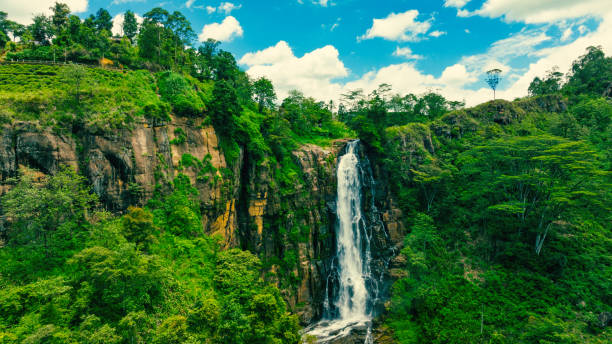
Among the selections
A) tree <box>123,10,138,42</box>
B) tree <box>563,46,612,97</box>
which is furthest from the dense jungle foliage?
tree <box>563,46,612,97</box>

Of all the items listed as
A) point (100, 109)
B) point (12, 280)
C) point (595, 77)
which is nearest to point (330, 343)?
point (12, 280)

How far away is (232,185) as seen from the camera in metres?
26.4

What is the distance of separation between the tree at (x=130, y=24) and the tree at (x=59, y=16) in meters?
8.72

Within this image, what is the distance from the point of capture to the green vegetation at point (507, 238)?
2138 centimetres

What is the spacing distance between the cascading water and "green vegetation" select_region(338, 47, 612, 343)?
376cm

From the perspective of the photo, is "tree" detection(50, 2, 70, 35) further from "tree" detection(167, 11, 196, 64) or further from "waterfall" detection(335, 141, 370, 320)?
"waterfall" detection(335, 141, 370, 320)

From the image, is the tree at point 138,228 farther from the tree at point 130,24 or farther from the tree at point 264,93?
the tree at point 130,24

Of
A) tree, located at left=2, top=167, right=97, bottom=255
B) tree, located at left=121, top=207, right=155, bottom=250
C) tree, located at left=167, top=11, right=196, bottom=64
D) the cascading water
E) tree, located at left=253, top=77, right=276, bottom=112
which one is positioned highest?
tree, located at left=167, top=11, right=196, bottom=64

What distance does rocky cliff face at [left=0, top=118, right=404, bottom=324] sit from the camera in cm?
1789

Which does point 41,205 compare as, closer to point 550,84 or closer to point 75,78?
point 75,78

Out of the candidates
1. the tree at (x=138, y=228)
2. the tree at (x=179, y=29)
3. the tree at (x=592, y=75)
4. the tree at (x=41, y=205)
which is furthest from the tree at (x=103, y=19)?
the tree at (x=592, y=75)

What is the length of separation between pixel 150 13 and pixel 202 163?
24.9 meters

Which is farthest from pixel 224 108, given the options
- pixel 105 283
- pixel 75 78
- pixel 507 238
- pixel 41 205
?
pixel 507 238

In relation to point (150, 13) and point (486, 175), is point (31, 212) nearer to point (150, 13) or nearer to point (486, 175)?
point (150, 13)
